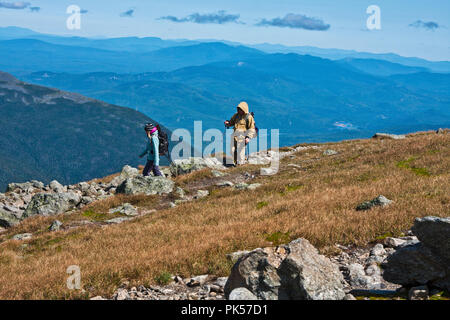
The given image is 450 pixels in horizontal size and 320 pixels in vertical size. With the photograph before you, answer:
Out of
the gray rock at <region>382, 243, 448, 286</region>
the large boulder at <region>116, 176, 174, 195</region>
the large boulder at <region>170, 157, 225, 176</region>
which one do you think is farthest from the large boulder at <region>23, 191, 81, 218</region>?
the gray rock at <region>382, 243, 448, 286</region>

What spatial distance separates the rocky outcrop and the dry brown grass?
89.3 inches

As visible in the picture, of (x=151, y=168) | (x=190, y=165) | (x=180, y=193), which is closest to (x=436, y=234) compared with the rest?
(x=180, y=193)

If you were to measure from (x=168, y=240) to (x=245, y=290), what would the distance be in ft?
18.2

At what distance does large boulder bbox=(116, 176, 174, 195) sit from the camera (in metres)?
19.0

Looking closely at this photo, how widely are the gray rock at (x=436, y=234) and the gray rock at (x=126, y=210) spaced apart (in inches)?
506

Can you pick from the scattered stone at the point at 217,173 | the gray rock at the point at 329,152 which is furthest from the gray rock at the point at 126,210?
the gray rock at the point at 329,152

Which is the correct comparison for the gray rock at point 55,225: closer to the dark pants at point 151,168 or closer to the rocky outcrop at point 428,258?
the dark pants at point 151,168

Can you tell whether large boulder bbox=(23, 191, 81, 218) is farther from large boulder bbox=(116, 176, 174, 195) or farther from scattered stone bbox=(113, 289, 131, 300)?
scattered stone bbox=(113, 289, 131, 300)

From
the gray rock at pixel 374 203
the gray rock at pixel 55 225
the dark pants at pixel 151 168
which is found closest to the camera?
the gray rock at pixel 374 203

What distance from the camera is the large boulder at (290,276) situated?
4730 millimetres

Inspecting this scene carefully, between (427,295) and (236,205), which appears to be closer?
(427,295)
